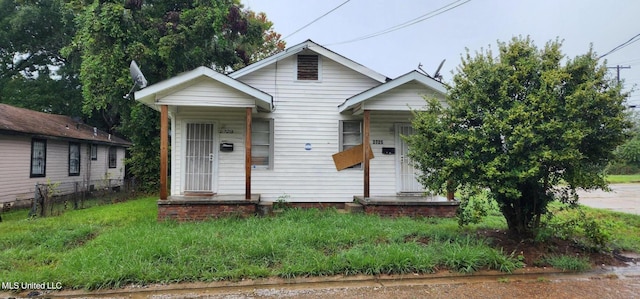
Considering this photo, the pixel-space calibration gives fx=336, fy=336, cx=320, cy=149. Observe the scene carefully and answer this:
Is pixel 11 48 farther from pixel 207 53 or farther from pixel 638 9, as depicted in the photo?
pixel 638 9

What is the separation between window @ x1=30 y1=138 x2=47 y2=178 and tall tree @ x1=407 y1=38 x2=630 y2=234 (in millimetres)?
13519

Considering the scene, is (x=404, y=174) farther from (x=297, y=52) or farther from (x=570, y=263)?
(x=570, y=263)

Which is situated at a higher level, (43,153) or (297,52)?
(297,52)

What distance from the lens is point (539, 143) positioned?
498 cm

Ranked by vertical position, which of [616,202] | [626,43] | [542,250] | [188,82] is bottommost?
[616,202]

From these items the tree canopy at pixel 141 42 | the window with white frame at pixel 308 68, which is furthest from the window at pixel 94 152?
the window with white frame at pixel 308 68

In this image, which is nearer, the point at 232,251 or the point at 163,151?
the point at 232,251

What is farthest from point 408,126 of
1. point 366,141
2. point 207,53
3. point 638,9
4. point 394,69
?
point 394,69

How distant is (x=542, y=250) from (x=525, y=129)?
195cm

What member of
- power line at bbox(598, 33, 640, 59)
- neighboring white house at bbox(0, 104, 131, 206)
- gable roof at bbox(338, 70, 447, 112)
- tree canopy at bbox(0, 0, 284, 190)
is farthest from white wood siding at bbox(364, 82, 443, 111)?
neighboring white house at bbox(0, 104, 131, 206)

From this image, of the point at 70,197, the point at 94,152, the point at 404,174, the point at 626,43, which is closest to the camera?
the point at 404,174

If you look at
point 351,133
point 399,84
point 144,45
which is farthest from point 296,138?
point 144,45

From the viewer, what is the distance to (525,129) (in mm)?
4789

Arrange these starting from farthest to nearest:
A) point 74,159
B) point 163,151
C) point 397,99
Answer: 1. point 74,159
2. point 397,99
3. point 163,151
